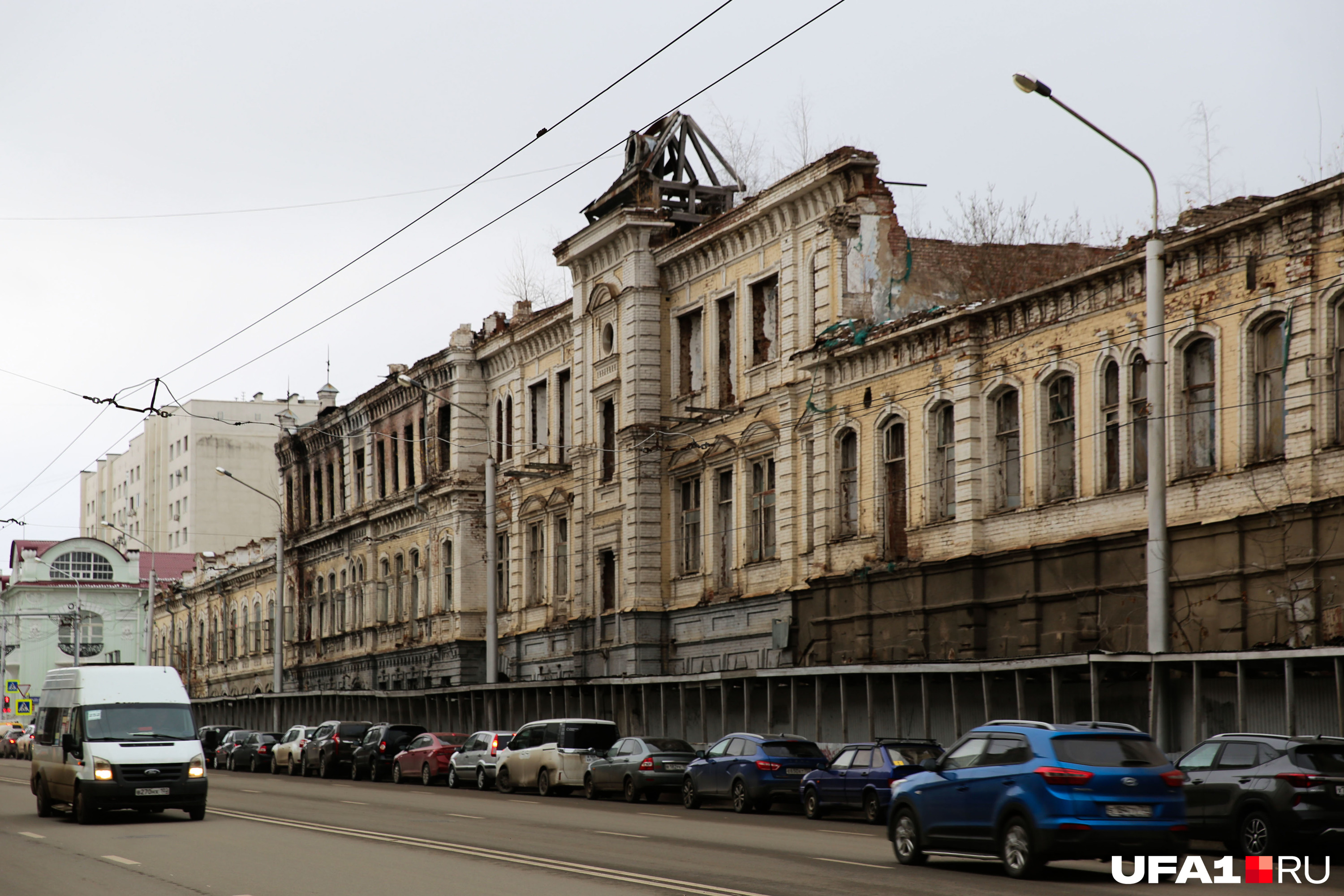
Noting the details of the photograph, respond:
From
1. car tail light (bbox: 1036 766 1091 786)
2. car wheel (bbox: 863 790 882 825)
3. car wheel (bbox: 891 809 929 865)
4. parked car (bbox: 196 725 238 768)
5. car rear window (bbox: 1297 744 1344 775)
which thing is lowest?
parked car (bbox: 196 725 238 768)

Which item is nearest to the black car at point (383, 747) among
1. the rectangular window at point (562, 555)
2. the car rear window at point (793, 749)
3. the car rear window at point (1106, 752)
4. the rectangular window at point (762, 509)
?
the rectangular window at point (562, 555)

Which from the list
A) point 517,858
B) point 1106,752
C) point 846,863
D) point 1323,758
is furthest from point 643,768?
point 1106,752

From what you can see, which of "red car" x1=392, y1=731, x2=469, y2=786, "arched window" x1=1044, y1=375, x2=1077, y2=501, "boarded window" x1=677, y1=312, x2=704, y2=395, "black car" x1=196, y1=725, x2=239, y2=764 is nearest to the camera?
"arched window" x1=1044, y1=375, x2=1077, y2=501

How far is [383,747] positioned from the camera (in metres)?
43.9

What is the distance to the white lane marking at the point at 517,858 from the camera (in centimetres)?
1453

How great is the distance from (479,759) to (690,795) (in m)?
9.23

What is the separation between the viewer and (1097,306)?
28.2 meters

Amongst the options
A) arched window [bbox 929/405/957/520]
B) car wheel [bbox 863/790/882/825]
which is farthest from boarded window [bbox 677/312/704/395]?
car wheel [bbox 863/790/882/825]

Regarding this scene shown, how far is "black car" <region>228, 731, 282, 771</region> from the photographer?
51.9m

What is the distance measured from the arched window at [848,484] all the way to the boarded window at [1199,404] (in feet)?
30.2

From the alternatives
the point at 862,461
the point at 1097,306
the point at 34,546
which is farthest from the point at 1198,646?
the point at 34,546

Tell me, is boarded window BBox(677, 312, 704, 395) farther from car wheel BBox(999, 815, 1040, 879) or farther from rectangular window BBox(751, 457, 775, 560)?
car wheel BBox(999, 815, 1040, 879)

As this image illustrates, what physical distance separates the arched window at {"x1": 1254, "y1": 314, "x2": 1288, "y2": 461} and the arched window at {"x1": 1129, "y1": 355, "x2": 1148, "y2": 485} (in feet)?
7.72

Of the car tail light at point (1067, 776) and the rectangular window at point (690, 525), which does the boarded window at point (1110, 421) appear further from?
the rectangular window at point (690, 525)
